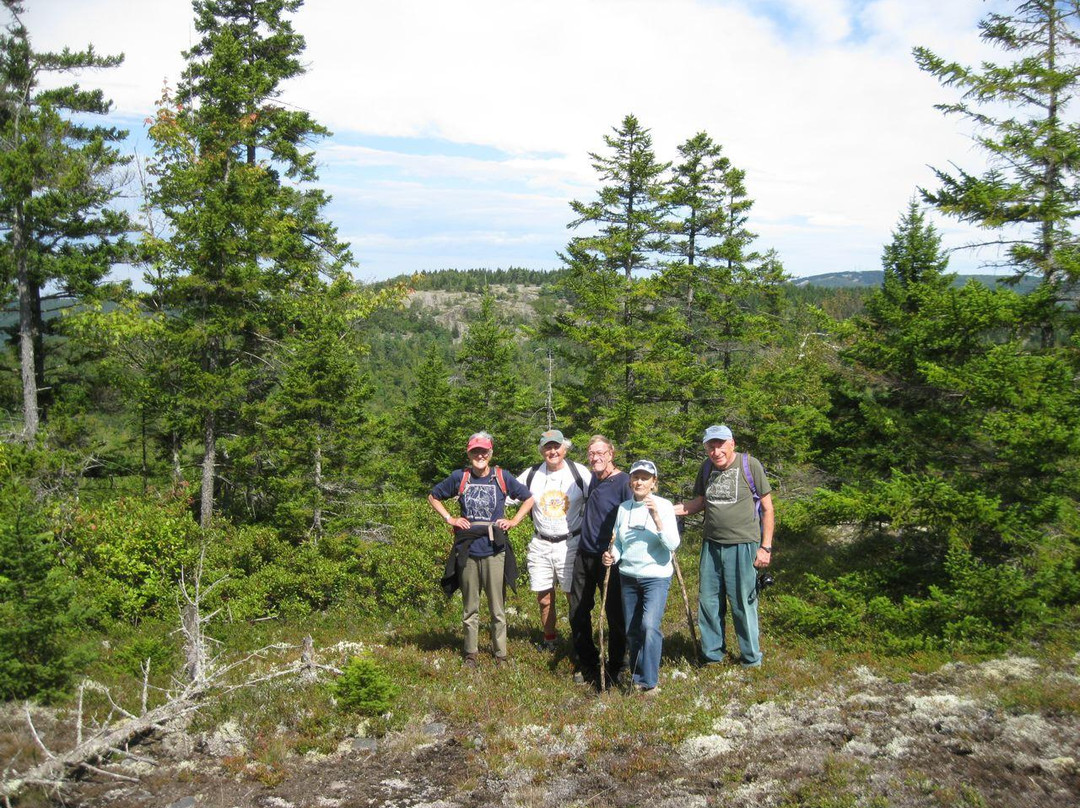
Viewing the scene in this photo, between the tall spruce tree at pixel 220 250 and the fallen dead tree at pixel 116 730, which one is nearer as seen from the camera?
the fallen dead tree at pixel 116 730

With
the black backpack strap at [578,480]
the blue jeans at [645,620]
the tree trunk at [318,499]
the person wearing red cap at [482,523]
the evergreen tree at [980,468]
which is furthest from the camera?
the tree trunk at [318,499]

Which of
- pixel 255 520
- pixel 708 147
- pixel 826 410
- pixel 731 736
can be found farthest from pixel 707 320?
pixel 731 736

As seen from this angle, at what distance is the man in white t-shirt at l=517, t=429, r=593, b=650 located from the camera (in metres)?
6.81

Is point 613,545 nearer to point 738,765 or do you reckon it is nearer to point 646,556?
point 646,556

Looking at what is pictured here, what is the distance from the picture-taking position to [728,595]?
266 inches

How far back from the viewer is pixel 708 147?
2317 cm

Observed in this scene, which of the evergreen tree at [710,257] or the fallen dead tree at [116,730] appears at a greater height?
the evergreen tree at [710,257]

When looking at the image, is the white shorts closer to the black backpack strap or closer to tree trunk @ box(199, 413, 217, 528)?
the black backpack strap

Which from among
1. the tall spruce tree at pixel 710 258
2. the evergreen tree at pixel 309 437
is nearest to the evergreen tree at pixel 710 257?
the tall spruce tree at pixel 710 258

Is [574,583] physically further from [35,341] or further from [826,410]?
[35,341]

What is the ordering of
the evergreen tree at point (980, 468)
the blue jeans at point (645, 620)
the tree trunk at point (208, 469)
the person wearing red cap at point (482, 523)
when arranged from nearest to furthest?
1. the blue jeans at point (645, 620)
2. the evergreen tree at point (980, 468)
3. the person wearing red cap at point (482, 523)
4. the tree trunk at point (208, 469)

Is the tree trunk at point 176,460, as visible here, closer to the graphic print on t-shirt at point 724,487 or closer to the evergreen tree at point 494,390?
the graphic print on t-shirt at point 724,487

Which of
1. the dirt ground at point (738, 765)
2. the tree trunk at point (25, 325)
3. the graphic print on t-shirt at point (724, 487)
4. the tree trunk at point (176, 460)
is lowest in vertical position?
the dirt ground at point (738, 765)

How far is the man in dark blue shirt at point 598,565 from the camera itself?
6.43 meters
